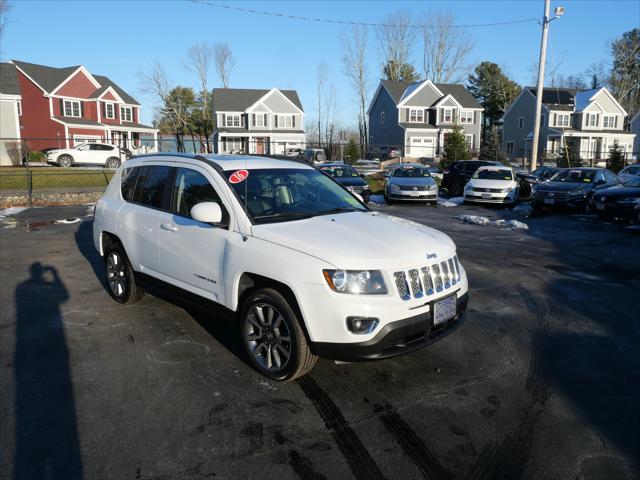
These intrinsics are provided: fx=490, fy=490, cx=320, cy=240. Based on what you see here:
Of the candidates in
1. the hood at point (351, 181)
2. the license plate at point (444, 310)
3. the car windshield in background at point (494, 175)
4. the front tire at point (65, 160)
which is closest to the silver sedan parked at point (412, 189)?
the hood at point (351, 181)

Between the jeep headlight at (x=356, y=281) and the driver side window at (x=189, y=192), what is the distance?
155 centimetres

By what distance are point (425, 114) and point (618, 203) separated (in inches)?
1758

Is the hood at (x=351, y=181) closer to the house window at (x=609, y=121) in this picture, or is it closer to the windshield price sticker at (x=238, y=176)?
the windshield price sticker at (x=238, y=176)

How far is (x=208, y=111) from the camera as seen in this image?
230 ft

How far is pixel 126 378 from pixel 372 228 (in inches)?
96.8

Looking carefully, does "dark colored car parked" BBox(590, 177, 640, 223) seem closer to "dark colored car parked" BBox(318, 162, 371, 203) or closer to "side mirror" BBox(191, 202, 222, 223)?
"dark colored car parked" BBox(318, 162, 371, 203)

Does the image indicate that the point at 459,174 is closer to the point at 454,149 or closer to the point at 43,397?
the point at 454,149

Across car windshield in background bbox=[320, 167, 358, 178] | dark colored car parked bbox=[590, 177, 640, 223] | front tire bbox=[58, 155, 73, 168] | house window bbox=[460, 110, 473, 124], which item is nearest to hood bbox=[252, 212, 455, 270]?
dark colored car parked bbox=[590, 177, 640, 223]

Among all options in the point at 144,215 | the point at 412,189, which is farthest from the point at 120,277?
the point at 412,189

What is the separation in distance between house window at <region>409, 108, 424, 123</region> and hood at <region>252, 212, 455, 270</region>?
5333 centimetres

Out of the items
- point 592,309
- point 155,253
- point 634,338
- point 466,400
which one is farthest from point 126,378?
point 592,309

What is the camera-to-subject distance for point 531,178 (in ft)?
74.1

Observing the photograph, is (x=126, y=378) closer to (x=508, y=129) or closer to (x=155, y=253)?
(x=155, y=253)

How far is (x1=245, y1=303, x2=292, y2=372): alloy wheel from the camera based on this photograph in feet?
12.8
